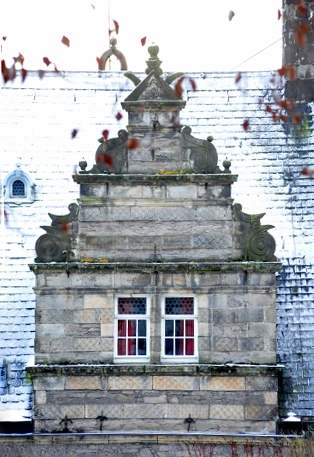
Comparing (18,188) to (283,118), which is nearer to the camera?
(18,188)

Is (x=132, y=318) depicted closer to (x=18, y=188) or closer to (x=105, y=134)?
(x=18, y=188)

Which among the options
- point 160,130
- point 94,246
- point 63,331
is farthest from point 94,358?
point 160,130

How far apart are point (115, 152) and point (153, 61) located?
6.50ft

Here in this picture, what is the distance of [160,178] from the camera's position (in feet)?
45.7

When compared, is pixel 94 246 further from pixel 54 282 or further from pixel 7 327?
pixel 7 327

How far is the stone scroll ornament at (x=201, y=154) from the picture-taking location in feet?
45.8

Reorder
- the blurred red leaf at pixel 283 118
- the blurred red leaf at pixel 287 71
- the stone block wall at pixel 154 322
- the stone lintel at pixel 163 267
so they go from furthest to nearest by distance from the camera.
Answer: the blurred red leaf at pixel 287 71, the blurred red leaf at pixel 283 118, the stone block wall at pixel 154 322, the stone lintel at pixel 163 267

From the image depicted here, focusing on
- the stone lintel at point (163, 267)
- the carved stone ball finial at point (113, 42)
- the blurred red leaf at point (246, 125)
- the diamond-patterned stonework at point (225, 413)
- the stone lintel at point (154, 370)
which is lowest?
the diamond-patterned stonework at point (225, 413)

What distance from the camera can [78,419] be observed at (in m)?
13.7

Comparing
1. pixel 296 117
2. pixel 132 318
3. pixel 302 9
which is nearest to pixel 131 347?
pixel 132 318

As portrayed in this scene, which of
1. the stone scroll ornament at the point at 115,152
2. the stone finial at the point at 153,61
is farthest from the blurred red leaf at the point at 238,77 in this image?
the stone scroll ornament at the point at 115,152

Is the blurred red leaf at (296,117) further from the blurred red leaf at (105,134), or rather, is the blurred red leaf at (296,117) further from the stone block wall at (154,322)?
the stone block wall at (154,322)

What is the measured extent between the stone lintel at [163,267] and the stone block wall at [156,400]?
178 centimetres

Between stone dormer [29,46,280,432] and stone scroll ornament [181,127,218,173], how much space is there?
20mm
